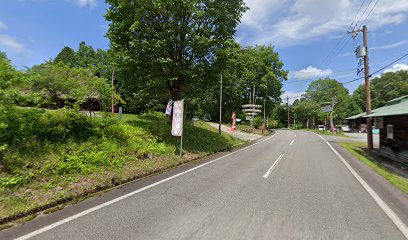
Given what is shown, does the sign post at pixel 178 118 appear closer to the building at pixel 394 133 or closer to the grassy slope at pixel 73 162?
the grassy slope at pixel 73 162

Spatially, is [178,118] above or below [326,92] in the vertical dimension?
below

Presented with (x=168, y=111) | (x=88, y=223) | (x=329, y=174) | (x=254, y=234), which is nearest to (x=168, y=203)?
(x=88, y=223)

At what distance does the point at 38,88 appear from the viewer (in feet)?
25.4

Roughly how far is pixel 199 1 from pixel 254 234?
41.8 feet

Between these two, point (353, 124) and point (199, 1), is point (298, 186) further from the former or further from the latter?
point (353, 124)

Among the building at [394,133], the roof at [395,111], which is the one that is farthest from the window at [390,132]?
the roof at [395,111]

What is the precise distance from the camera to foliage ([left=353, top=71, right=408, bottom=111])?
199 ft

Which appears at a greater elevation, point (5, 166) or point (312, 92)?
point (312, 92)

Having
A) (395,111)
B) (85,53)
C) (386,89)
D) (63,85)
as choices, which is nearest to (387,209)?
(395,111)

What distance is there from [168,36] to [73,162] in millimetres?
8485

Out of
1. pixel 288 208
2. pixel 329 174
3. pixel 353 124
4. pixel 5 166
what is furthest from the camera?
pixel 353 124

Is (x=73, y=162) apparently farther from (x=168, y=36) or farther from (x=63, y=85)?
(x=168, y=36)

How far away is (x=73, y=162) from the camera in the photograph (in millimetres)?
6449

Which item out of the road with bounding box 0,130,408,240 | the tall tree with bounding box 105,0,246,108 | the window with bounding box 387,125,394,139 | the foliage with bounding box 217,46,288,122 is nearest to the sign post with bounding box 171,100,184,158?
the tall tree with bounding box 105,0,246,108
